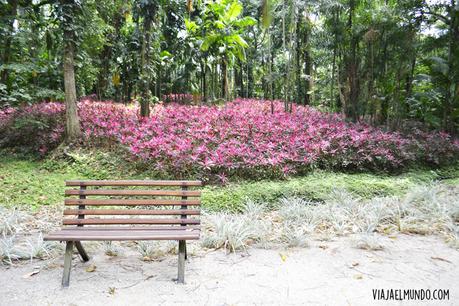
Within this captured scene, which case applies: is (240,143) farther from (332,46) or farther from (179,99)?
(179,99)

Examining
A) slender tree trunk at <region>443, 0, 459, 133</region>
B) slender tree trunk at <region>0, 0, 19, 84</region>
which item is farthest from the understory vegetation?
slender tree trunk at <region>0, 0, 19, 84</region>

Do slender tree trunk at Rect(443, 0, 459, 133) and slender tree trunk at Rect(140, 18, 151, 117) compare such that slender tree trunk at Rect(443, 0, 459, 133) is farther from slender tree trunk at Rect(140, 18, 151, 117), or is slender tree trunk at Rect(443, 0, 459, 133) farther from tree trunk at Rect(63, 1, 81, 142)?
tree trunk at Rect(63, 1, 81, 142)


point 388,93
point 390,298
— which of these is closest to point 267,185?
point 390,298

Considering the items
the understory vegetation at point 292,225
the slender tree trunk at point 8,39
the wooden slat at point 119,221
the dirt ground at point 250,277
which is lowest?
the dirt ground at point 250,277

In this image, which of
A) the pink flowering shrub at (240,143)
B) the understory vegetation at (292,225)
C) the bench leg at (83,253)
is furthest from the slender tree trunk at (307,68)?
the bench leg at (83,253)

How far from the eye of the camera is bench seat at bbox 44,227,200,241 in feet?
9.39

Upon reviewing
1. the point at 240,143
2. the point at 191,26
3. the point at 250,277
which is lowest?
the point at 250,277

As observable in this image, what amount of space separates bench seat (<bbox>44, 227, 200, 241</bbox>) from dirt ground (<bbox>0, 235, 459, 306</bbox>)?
45 cm

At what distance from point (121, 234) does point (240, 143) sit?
4203 millimetres

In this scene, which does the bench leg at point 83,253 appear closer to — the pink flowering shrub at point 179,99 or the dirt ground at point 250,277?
the dirt ground at point 250,277

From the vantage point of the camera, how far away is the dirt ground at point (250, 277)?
272cm

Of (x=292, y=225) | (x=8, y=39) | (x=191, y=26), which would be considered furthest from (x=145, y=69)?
(x=292, y=225)

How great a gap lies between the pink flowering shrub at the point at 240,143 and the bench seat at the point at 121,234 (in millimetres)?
2960

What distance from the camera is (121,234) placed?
9.84ft
